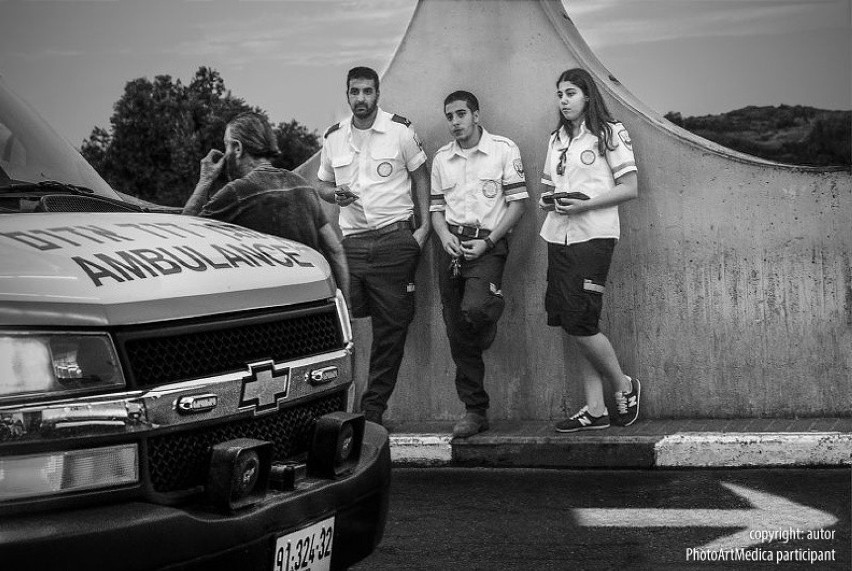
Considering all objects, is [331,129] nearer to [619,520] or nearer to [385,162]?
[385,162]

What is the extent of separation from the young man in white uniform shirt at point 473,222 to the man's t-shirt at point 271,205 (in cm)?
172

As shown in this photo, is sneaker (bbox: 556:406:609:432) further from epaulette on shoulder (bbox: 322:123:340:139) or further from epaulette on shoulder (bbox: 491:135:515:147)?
epaulette on shoulder (bbox: 322:123:340:139)

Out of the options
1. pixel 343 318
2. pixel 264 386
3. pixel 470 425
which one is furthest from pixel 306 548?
pixel 470 425

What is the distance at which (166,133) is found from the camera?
1035cm

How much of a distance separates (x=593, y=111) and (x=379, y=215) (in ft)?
4.70

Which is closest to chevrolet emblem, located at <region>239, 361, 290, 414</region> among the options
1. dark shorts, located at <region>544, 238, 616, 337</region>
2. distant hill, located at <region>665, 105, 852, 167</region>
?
dark shorts, located at <region>544, 238, 616, 337</region>

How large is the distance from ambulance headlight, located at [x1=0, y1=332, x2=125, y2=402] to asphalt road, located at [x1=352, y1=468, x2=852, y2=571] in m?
2.03

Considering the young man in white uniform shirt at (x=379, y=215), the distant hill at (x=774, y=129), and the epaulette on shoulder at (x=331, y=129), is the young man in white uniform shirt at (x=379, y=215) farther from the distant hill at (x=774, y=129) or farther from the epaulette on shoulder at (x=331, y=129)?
the distant hill at (x=774, y=129)

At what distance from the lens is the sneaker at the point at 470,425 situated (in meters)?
6.86

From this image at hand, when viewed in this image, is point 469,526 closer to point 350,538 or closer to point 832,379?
point 350,538

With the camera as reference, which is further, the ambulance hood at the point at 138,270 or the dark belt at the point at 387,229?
the dark belt at the point at 387,229

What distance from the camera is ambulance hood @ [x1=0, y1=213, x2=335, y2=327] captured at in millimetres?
2703

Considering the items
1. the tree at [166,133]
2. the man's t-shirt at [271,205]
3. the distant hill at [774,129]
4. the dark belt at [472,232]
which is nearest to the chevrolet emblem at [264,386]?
the man's t-shirt at [271,205]

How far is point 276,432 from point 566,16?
16.1ft
